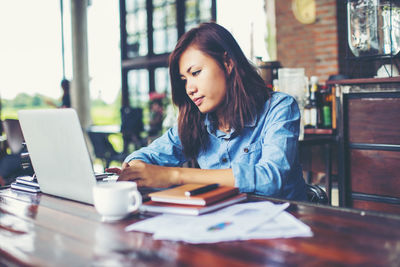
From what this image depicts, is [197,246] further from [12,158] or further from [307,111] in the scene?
[12,158]

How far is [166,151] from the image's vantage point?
160cm

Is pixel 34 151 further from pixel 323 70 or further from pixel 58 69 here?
pixel 58 69

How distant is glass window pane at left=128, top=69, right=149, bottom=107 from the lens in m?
6.68

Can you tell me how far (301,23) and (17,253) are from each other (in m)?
5.28

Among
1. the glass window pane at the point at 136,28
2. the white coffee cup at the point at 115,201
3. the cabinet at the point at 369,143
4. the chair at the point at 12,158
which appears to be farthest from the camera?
the glass window pane at the point at 136,28

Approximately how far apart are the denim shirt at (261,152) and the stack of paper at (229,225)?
0.19m

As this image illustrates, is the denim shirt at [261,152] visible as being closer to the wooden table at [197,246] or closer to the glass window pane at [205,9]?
the wooden table at [197,246]

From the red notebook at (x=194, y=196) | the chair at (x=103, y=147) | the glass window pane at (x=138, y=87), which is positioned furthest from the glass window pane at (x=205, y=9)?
the red notebook at (x=194, y=196)

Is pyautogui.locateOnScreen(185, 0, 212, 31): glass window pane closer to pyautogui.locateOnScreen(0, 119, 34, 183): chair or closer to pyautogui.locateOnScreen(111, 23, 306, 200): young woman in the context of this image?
pyautogui.locateOnScreen(0, 119, 34, 183): chair

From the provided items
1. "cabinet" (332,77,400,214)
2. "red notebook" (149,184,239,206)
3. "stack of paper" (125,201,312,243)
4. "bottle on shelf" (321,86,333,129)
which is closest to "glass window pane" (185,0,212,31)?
"bottle on shelf" (321,86,333,129)

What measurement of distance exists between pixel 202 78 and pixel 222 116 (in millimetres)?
176

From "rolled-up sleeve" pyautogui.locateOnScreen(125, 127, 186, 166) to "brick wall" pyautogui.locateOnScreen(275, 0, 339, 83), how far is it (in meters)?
3.96

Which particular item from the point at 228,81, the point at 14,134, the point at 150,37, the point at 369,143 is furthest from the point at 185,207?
the point at 150,37

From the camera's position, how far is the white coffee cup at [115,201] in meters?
0.88
